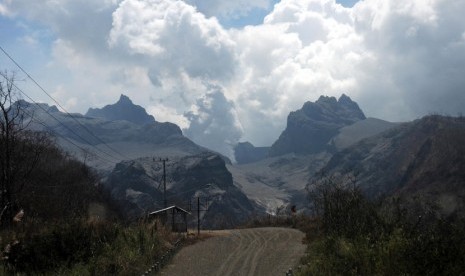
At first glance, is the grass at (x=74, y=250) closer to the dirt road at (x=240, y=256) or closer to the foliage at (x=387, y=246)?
the dirt road at (x=240, y=256)

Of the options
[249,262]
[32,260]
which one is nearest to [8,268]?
[32,260]

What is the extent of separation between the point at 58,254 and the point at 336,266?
13.6 metres

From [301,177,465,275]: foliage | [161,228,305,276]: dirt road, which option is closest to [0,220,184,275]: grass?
[161,228,305,276]: dirt road

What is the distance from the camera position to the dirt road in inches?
1012

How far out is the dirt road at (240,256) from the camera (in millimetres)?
Result: 25709

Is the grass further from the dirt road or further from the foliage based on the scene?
the foliage

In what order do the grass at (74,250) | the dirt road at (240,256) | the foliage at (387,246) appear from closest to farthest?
the foliage at (387,246), the grass at (74,250), the dirt road at (240,256)

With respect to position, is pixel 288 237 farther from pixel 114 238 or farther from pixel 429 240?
pixel 429 240

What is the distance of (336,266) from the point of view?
59.3 feet

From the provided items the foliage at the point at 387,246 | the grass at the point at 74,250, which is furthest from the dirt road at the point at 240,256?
the foliage at the point at 387,246

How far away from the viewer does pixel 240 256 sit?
30.5 metres

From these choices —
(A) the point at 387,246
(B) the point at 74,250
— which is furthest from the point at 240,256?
(A) the point at 387,246

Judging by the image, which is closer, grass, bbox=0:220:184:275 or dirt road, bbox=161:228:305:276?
grass, bbox=0:220:184:275

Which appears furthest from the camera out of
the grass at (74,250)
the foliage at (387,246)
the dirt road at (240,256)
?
the dirt road at (240,256)
